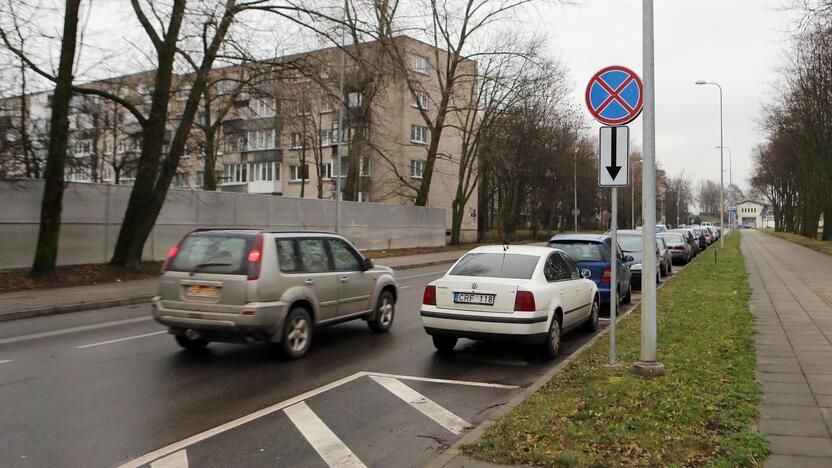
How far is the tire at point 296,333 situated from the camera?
8.02 metres

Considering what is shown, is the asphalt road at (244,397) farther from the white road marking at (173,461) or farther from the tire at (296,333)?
the tire at (296,333)

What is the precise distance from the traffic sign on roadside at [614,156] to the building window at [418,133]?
1861 inches

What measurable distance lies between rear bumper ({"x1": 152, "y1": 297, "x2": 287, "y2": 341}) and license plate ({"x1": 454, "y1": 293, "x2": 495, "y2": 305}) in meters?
2.16

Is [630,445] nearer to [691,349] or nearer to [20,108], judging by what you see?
[691,349]

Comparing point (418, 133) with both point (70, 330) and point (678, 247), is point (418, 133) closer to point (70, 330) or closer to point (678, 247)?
point (678, 247)

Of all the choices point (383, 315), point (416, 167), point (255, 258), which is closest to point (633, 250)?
point (383, 315)

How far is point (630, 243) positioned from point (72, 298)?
14203 mm

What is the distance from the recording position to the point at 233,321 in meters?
7.66

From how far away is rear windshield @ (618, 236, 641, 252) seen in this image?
59.1 feet

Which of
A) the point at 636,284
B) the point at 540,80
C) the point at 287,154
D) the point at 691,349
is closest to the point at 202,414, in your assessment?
→ the point at 691,349

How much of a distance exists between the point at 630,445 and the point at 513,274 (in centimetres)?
396

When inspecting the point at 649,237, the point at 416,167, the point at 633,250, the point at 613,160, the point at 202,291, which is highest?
the point at 416,167

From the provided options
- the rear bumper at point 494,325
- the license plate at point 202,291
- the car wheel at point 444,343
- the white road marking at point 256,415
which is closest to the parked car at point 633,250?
the car wheel at point 444,343

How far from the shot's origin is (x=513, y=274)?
330 inches
